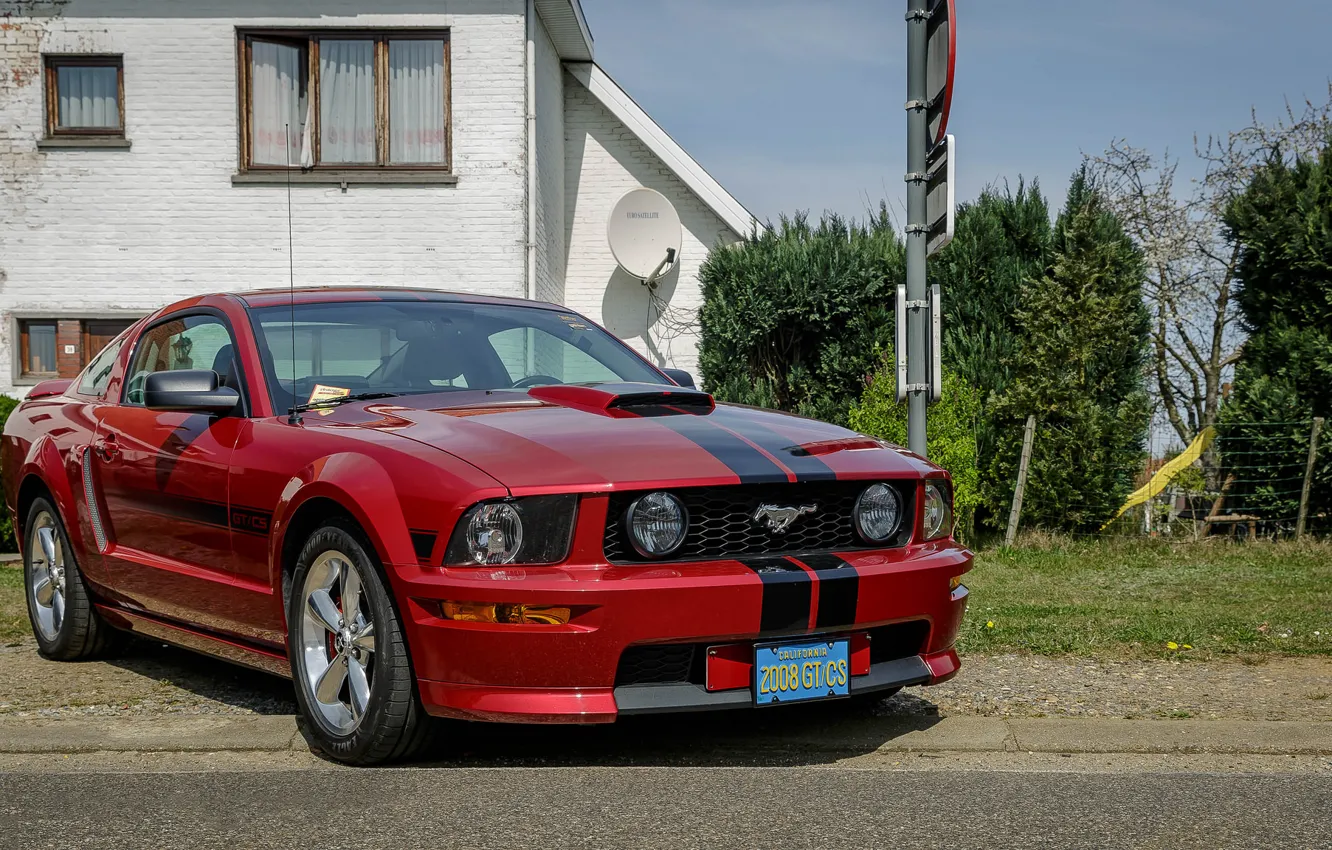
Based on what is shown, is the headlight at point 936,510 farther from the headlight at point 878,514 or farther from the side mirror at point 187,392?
the side mirror at point 187,392

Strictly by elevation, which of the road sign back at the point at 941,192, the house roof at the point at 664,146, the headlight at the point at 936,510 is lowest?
the headlight at the point at 936,510

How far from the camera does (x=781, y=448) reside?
467 cm

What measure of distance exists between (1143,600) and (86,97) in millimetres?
11936

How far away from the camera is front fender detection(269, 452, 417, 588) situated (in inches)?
169

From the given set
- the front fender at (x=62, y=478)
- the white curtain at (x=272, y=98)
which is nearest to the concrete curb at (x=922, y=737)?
the front fender at (x=62, y=478)

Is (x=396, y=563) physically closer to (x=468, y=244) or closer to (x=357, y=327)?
(x=357, y=327)

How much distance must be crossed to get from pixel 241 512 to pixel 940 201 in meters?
3.58

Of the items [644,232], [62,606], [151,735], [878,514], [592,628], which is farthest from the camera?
[644,232]

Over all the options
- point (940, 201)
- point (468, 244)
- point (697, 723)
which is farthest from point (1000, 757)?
point (468, 244)

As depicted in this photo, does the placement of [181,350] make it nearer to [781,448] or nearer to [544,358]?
[544,358]

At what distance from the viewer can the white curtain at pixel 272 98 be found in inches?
603

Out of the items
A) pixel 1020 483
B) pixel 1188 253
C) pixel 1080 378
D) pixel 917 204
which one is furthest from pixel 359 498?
pixel 1188 253

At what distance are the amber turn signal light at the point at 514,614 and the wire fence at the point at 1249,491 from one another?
9.13 meters

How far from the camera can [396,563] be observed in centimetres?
428
